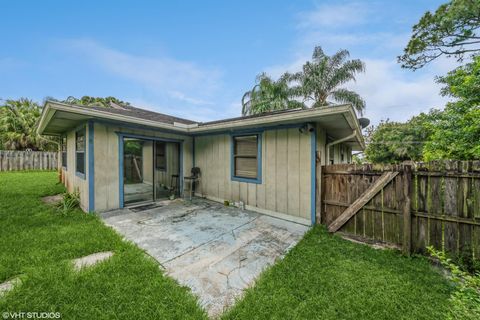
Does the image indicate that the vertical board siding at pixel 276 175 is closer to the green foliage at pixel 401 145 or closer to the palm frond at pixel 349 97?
the palm frond at pixel 349 97

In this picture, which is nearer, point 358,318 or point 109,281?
point 358,318

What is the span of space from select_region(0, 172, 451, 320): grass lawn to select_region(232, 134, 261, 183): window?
8.09 ft

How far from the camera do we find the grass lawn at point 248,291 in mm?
1807

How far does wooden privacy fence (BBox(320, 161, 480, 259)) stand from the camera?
254 centimetres

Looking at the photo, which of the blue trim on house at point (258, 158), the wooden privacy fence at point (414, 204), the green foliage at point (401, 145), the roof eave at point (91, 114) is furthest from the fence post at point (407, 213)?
the green foliage at point (401, 145)

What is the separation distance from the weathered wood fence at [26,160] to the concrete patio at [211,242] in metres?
15.3

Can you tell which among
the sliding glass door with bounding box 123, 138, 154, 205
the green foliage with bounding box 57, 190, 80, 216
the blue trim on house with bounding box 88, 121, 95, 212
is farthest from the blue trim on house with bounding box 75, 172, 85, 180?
the sliding glass door with bounding box 123, 138, 154, 205

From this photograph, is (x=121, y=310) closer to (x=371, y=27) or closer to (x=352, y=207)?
(x=352, y=207)

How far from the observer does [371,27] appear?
717cm

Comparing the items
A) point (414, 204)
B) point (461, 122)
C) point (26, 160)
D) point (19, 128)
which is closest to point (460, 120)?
point (461, 122)

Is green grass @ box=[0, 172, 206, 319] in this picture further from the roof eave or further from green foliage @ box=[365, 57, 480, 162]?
green foliage @ box=[365, 57, 480, 162]

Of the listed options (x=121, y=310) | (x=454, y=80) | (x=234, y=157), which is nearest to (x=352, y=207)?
(x=234, y=157)

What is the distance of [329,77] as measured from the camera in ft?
44.1

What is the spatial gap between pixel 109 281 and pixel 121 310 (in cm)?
52
